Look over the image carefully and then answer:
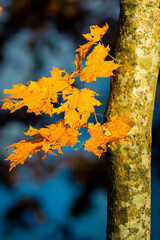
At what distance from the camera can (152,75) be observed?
4.42ft

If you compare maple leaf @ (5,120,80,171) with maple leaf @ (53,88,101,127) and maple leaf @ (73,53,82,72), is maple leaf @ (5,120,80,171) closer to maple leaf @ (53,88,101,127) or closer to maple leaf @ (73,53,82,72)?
maple leaf @ (53,88,101,127)

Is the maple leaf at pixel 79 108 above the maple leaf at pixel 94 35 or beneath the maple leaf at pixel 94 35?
beneath

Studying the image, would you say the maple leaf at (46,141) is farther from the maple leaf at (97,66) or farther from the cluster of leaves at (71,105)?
the maple leaf at (97,66)

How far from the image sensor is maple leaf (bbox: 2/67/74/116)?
137cm

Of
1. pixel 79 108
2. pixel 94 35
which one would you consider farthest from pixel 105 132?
pixel 94 35

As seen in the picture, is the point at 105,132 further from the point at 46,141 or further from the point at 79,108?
the point at 46,141

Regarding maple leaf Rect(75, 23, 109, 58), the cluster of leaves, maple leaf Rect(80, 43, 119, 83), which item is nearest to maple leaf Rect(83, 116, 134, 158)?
the cluster of leaves

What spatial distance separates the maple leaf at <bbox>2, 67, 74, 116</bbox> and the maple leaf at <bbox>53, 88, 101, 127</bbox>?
86 mm

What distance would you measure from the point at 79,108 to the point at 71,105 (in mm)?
44

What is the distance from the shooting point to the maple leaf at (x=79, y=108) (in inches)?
50.6

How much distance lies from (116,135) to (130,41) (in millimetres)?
478

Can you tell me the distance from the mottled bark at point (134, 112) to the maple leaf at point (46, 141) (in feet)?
0.73

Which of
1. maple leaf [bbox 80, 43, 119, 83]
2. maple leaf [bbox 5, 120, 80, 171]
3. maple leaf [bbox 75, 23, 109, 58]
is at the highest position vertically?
maple leaf [bbox 75, 23, 109, 58]

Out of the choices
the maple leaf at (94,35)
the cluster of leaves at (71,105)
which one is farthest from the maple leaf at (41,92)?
the maple leaf at (94,35)
